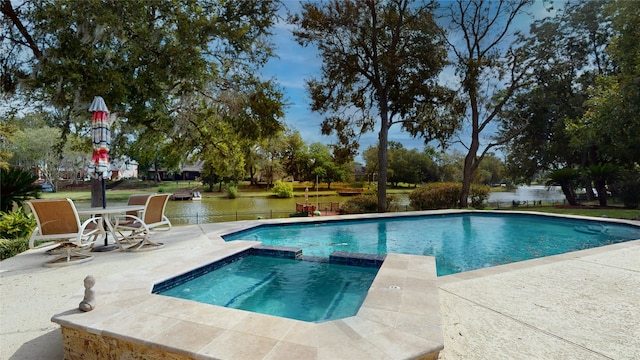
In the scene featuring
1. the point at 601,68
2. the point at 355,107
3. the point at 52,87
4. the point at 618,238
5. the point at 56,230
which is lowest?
the point at 618,238

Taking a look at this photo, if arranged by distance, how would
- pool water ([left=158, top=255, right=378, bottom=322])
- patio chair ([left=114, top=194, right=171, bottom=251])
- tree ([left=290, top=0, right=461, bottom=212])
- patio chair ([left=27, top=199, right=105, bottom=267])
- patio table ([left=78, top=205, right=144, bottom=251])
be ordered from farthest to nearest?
tree ([left=290, top=0, right=461, bottom=212]) → patio chair ([left=114, top=194, right=171, bottom=251]) → patio table ([left=78, top=205, right=144, bottom=251]) → patio chair ([left=27, top=199, right=105, bottom=267]) → pool water ([left=158, top=255, right=378, bottom=322])

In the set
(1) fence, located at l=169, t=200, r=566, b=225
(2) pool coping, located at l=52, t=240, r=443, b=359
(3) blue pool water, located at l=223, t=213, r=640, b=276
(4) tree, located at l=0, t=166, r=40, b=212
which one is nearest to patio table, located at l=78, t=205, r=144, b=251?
(2) pool coping, located at l=52, t=240, r=443, b=359

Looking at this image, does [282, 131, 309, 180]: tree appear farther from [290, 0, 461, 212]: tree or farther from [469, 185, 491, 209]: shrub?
[469, 185, 491, 209]: shrub

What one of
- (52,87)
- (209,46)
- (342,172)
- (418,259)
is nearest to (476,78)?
(209,46)

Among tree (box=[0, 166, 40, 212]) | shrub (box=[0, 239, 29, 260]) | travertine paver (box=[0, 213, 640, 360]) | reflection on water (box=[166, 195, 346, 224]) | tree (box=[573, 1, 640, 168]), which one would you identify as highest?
tree (box=[573, 1, 640, 168])

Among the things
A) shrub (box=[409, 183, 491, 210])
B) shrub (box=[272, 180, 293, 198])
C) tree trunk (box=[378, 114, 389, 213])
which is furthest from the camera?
shrub (box=[272, 180, 293, 198])

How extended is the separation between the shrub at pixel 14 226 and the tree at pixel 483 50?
52.2 feet

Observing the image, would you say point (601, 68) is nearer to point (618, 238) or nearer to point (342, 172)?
point (618, 238)

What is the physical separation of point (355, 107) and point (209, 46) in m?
7.56

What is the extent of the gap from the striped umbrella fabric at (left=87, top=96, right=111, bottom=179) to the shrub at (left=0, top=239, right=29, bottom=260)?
1.89m

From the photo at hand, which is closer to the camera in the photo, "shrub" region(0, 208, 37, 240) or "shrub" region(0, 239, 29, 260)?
"shrub" region(0, 239, 29, 260)

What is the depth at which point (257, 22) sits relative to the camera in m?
10.6

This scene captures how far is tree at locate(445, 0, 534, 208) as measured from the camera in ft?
50.3

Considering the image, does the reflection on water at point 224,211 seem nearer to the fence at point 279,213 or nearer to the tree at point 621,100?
the fence at point 279,213
